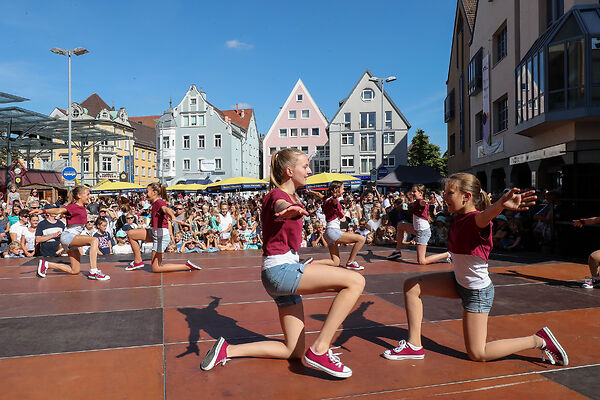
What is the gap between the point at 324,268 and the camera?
3.39m

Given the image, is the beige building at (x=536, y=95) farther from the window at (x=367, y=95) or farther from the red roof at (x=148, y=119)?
the red roof at (x=148, y=119)

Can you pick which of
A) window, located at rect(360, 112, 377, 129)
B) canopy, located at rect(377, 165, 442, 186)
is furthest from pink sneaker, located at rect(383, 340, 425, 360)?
window, located at rect(360, 112, 377, 129)

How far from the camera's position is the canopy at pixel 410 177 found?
80.7 feet

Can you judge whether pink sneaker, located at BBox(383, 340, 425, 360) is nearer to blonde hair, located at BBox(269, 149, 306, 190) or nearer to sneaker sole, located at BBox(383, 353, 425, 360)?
sneaker sole, located at BBox(383, 353, 425, 360)

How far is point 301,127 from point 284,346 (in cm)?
6185

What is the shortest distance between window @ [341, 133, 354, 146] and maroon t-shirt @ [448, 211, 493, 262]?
175 ft

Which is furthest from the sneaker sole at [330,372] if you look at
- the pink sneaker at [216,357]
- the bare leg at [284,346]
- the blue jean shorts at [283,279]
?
the pink sneaker at [216,357]

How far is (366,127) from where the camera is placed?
5616 centimetres

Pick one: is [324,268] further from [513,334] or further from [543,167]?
[543,167]

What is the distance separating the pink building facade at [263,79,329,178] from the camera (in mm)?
64062

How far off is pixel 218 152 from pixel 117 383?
206 ft

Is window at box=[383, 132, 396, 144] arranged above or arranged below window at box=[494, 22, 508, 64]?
below

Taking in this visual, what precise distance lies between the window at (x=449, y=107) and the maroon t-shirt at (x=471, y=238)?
35.5m

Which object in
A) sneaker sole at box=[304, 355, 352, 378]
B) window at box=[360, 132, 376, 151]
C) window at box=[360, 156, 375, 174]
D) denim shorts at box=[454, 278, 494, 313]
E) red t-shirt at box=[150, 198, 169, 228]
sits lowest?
sneaker sole at box=[304, 355, 352, 378]
